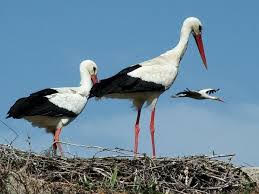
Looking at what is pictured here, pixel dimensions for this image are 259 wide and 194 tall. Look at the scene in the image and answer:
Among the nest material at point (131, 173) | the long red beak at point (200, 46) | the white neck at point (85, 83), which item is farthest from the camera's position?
the white neck at point (85, 83)

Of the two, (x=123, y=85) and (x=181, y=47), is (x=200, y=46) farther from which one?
(x=123, y=85)

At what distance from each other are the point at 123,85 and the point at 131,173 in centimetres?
243

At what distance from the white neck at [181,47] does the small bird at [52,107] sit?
1.81 metres

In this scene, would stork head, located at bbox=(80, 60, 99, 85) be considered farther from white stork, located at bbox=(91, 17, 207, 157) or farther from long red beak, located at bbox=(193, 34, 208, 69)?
white stork, located at bbox=(91, 17, 207, 157)

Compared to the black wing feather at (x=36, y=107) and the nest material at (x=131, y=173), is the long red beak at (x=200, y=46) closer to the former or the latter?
the black wing feather at (x=36, y=107)

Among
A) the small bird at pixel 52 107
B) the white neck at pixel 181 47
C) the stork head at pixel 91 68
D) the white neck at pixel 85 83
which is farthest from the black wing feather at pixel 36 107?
the white neck at pixel 181 47

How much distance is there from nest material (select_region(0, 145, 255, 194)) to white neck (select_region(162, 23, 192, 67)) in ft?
9.07

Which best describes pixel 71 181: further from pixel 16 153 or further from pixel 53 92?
pixel 53 92

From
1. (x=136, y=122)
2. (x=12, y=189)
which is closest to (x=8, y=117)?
(x=136, y=122)

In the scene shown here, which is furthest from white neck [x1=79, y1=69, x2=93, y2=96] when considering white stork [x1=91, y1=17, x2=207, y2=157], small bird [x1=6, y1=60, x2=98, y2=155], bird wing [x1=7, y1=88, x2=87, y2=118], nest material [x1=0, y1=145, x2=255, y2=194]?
nest material [x1=0, y1=145, x2=255, y2=194]

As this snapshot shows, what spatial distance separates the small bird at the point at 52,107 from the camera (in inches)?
452

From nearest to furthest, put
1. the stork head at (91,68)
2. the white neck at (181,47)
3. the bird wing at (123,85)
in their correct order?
1. the bird wing at (123,85)
2. the white neck at (181,47)
3. the stork head at (91,68)

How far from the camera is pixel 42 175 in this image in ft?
27.2

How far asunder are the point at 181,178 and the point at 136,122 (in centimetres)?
279
